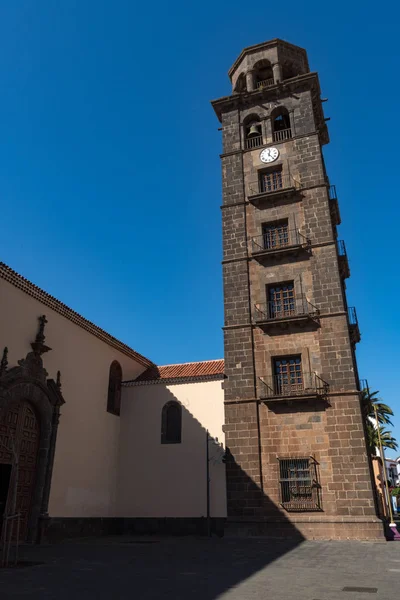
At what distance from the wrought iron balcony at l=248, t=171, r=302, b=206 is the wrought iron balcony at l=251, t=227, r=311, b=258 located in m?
1.57

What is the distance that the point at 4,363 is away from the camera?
1505cm

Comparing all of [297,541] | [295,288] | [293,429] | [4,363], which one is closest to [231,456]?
[293,429]

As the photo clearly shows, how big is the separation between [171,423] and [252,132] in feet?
48.6

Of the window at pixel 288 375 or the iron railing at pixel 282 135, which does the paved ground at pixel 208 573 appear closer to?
the window at pixel 288 375

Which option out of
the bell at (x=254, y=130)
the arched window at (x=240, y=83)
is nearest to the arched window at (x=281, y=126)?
the bell at (x=254, y=130)

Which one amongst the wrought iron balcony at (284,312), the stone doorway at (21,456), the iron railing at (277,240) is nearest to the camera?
the stone doorway at (21,456)

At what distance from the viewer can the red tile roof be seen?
21.9 metres

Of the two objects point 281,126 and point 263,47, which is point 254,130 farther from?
point 263,47

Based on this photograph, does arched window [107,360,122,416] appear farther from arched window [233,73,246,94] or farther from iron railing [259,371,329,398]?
arched window [233,73,246,94]

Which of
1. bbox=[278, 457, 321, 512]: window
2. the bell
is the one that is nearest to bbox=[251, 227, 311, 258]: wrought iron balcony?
the bell

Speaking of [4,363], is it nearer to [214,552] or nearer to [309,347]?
[214,552]

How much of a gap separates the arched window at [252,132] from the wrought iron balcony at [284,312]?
839 cm

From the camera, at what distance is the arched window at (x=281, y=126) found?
22.9 m

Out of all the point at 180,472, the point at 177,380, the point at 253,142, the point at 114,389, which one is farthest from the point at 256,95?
the point at 180,472
